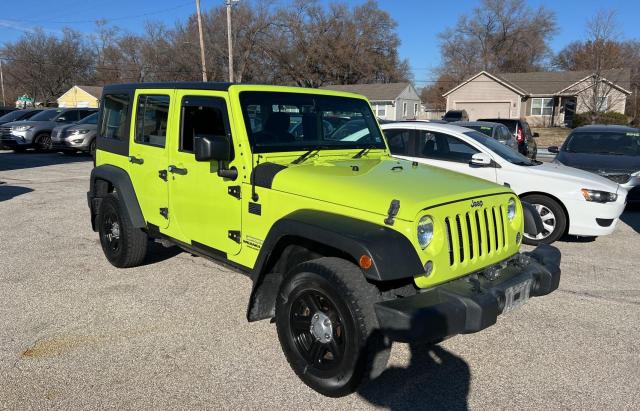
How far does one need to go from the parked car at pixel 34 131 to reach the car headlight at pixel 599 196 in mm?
18184

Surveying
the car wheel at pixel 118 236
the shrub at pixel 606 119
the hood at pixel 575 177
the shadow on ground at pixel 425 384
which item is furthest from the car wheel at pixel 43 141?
the shrub at pixel 606 119

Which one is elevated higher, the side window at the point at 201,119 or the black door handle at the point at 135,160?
the side window at the point at 201,119

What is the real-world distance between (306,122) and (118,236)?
2.50m

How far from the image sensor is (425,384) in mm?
3371

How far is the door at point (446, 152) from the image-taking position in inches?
289

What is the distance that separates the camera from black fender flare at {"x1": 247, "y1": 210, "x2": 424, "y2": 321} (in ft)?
9.23

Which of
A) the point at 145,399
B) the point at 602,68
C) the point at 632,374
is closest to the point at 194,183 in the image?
the point at 145,399

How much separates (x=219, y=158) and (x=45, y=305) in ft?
7.43

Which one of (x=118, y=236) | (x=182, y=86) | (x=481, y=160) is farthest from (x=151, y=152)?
(x=481, y=160)

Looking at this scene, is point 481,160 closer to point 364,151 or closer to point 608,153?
point 364,151

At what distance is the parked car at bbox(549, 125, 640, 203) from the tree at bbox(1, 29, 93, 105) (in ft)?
222

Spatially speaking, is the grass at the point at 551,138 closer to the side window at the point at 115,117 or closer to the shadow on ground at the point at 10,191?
the shadow on ground at the point at 10,191

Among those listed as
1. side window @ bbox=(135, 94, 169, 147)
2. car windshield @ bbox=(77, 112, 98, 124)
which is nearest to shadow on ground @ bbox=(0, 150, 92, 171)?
car windshield @ bbox=(77, 112, 98, 124)

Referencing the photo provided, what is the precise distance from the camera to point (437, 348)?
3850 millimetres
